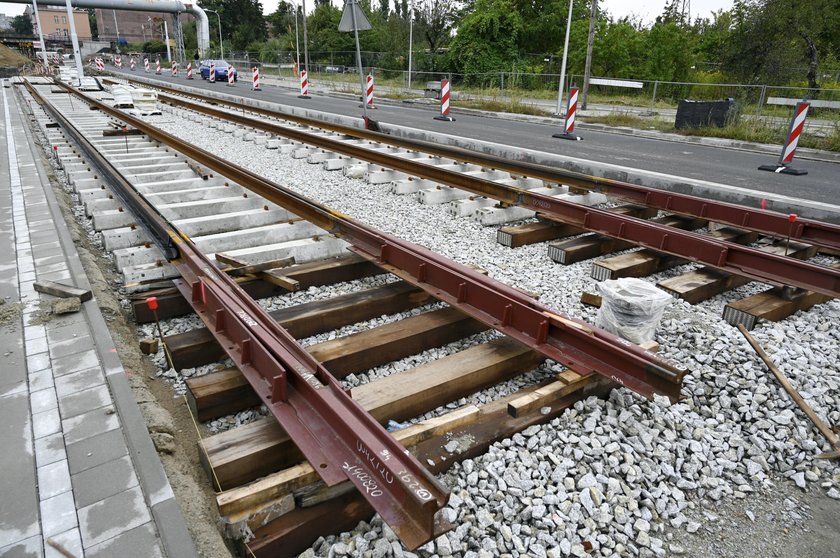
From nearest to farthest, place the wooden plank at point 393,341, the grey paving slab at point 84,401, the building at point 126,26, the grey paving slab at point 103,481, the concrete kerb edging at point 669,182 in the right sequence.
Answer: the grey paving slab at point 103,481 < the grey paving slab at point 84,401 < the wooden plank at point 393,341 < the concrete kerb edging at point 669,182 < the building at point 126,26

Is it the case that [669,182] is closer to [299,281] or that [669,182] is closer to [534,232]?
[534,232]

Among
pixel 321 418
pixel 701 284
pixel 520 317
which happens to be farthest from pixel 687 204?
pixel 321 418

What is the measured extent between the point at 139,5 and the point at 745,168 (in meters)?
69.9

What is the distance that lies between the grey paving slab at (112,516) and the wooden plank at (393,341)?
1326 millimetres

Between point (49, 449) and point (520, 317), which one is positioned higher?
point (520, 317)

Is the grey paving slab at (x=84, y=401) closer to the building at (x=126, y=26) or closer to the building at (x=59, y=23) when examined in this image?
the building at (x=126, y=26)

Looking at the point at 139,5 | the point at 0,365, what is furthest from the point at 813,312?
the point at 139,5

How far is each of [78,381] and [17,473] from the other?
2.40 ft

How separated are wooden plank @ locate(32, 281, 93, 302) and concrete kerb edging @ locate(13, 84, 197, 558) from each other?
0.05 m

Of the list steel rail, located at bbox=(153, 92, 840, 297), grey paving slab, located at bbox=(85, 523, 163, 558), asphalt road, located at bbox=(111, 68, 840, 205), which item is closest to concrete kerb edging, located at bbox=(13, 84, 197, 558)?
grey paving slab, located at bbox=(85, 523, 163, 558)

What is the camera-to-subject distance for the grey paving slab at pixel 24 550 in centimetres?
207

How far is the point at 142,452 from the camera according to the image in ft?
8.39

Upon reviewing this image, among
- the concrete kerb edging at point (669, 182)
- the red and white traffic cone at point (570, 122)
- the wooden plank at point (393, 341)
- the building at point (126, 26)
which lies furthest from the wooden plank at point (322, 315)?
the building at point (126, 26)

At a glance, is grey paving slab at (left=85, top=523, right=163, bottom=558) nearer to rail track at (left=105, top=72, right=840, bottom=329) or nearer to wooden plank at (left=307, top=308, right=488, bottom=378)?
wooden plank at (left=307, top=308, right=488, bottom=378)
